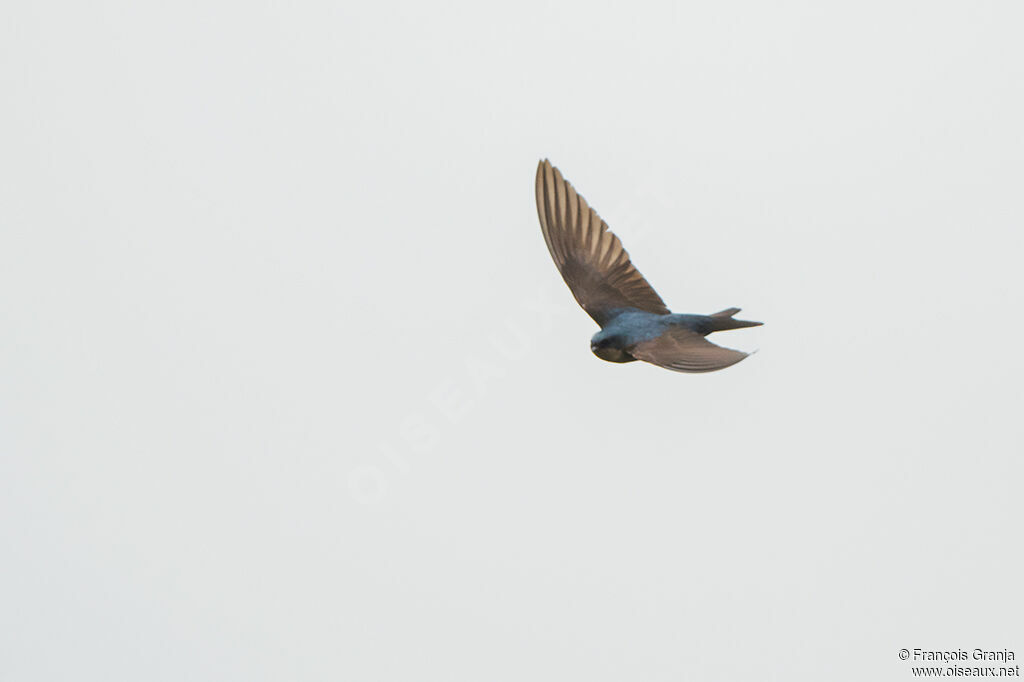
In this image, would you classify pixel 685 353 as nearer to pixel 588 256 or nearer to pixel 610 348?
pixel 610 348

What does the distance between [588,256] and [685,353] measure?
4.88 ft

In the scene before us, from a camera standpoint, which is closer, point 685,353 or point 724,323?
point 685,353

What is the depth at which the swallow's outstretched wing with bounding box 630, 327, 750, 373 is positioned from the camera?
621cm

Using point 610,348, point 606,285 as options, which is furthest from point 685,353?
point 606,285

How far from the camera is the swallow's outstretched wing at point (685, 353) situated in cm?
621

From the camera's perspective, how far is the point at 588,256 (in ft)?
26.4

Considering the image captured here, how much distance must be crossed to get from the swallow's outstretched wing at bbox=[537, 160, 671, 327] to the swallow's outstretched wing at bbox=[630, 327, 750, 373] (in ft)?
2.02

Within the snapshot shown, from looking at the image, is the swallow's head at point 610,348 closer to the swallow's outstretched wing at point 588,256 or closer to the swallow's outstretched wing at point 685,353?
the swallow's outstretched wing at point 685,353

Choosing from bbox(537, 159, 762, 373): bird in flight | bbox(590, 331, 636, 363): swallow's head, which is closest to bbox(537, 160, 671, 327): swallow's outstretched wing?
bbox(537, 159, 762, 373): bird in flight

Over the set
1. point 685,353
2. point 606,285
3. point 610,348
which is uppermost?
point 606,285

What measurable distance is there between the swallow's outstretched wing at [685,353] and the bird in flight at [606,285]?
0.04 feet

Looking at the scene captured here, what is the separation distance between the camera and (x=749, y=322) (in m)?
7.26

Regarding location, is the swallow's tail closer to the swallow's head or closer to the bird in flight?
the bird in flight

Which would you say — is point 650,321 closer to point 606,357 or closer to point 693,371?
point 606,357
